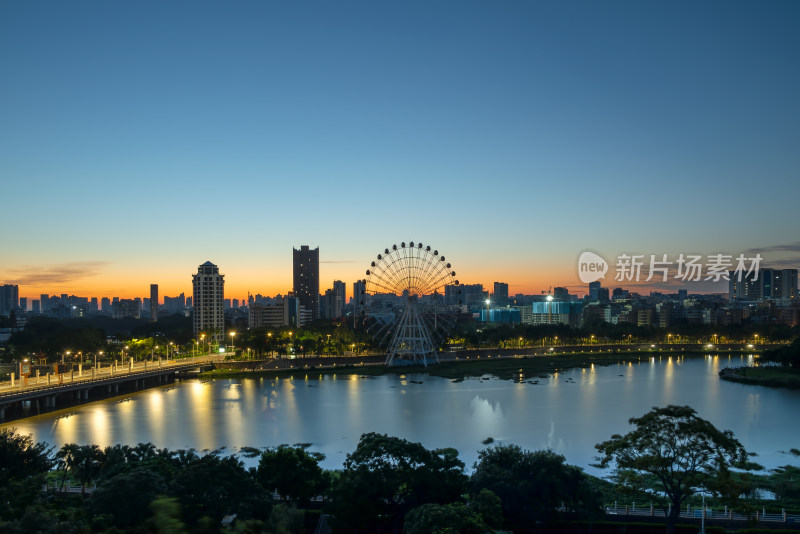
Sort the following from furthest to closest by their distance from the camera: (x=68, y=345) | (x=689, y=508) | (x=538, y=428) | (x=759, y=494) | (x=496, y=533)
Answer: (x=68, y=345)
(x=538, y=428)
(x=759, y=494)
(x=689, y=508)
(x=496, y=533)

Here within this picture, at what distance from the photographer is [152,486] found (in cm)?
763

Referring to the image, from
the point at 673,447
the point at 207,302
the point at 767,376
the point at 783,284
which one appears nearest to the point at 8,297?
the point at 207,302

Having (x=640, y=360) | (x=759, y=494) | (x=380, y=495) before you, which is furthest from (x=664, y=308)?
(x=380, y=495)

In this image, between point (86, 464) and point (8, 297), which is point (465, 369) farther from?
point (8, 297)

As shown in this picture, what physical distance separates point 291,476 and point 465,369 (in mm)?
27694

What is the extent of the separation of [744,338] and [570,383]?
33.0m

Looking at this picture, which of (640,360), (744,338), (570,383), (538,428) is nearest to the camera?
(538,428)

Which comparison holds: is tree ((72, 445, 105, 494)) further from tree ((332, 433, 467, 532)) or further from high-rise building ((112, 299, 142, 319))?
high-rise building ((112, 299, 142, 319))

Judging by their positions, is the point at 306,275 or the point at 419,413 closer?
the point at 419,413

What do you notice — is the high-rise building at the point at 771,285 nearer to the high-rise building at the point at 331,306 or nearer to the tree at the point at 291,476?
the high-rise building at the point at 331,306

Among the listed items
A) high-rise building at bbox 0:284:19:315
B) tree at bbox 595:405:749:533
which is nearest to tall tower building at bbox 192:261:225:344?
tree at bbox 595:405:749:533

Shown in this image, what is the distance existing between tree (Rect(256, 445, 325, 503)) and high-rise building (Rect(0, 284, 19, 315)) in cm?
14098

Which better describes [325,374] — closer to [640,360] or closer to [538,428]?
[538,428]

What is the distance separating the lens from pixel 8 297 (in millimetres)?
129750
